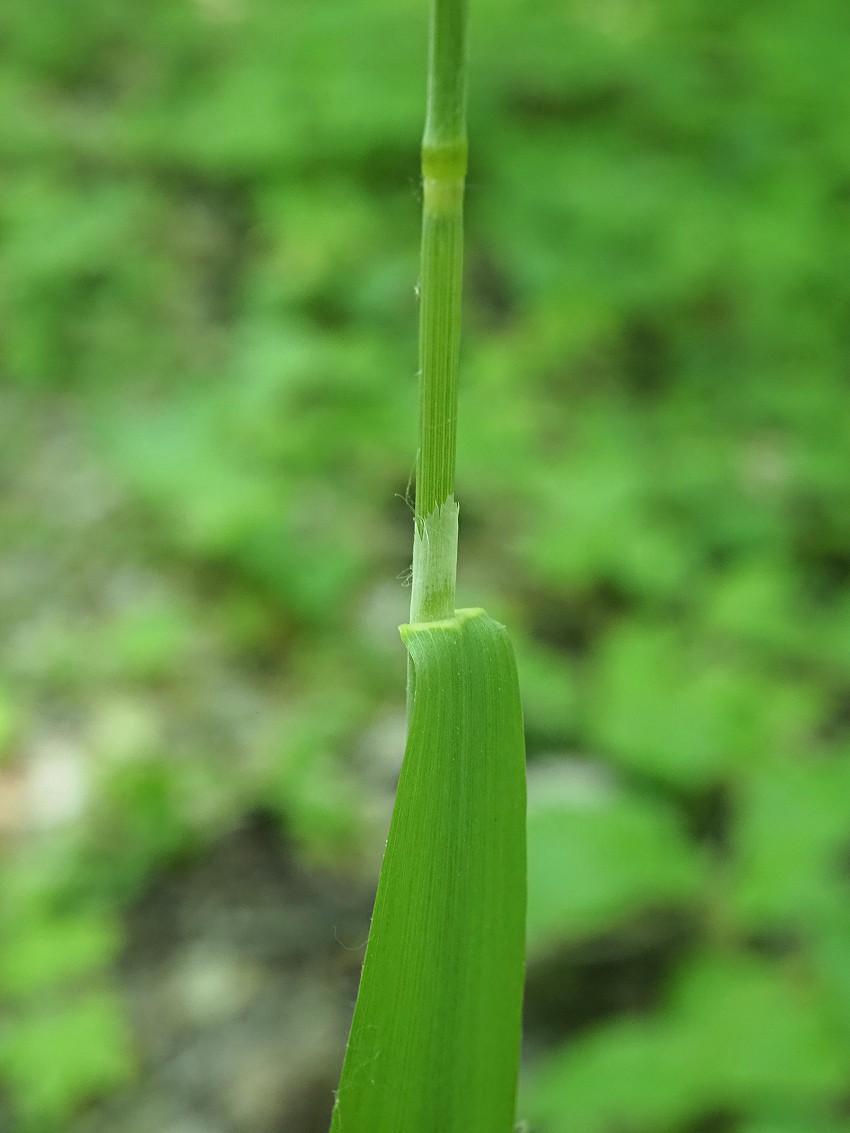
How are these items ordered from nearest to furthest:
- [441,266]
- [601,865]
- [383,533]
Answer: [441,266] < [601,865] < [383,533]

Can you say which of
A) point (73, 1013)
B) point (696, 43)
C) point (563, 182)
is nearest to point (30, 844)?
point (73, 1013)

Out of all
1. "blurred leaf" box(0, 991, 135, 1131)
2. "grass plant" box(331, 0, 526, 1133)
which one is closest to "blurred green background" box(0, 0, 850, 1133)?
"blurred leaf" box(0, 991, 135, 1131)

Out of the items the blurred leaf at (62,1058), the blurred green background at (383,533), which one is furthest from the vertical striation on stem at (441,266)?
the blurred leaf at (62,1058)

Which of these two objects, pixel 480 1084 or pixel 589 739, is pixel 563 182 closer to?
pixel 589 739

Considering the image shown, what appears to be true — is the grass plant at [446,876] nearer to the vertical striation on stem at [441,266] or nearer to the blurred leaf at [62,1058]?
the vertical striation on stem at [441,266]

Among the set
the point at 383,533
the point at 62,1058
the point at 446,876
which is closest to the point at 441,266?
the point at 446,876

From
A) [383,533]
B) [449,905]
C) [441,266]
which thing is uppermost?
[383,533]

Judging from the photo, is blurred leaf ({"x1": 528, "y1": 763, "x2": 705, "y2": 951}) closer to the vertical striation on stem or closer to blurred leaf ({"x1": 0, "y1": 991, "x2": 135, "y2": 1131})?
blurred leaf ({"x1": 0, "y1": 991, "x2": 135, "y2": 1131})

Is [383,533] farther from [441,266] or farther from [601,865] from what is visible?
[441,266]
